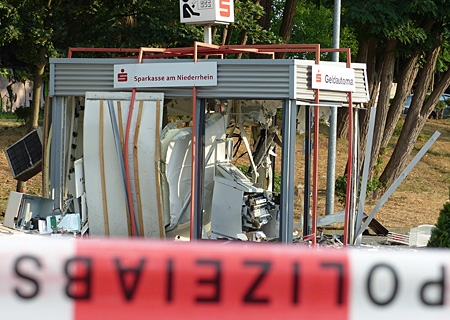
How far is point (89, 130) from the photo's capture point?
1285 centimetres

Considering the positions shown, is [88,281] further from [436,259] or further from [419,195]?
[419,195]

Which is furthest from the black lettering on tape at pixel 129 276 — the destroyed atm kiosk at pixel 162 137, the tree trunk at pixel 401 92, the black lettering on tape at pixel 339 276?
the tree trunk at pixel 401 92

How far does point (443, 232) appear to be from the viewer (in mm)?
9789

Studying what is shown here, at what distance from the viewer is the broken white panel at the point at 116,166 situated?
1262 centimetres

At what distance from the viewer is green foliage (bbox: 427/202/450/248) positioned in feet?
31.8

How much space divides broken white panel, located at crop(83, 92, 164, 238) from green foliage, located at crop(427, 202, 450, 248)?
4172 millimetres

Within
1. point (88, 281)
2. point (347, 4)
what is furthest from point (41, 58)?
point (88, 281)

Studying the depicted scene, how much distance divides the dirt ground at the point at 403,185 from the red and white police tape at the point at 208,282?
14869 millimetres

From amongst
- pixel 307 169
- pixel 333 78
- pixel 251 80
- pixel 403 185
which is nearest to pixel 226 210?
pixel 307 169

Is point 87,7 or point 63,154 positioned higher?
point 87,7

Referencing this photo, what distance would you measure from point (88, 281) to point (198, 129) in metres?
9.51

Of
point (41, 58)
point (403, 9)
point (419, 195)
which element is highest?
point (403, 9)

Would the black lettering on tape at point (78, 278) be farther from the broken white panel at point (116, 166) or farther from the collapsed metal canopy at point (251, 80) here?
the broken white panel at point (116, 166)

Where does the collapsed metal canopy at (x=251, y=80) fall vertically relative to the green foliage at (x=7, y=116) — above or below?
above
